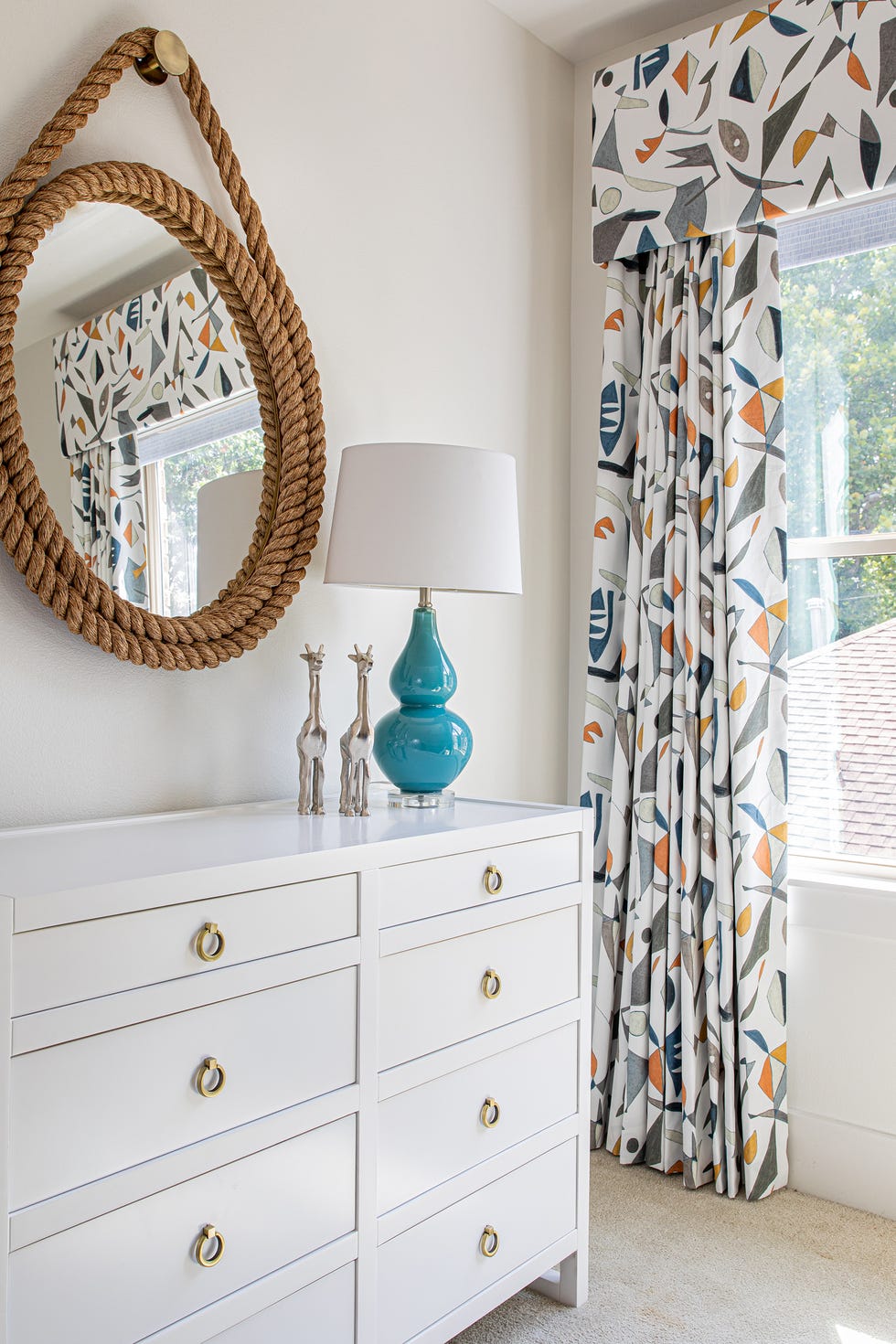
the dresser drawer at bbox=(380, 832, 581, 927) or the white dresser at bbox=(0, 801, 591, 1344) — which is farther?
the dresser drawer at bbox=(380, 832, 581, 927)

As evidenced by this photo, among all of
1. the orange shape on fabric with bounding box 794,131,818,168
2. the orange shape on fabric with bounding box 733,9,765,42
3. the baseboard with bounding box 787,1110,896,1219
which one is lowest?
the baseboard with bounding box 787,1110,896,1219

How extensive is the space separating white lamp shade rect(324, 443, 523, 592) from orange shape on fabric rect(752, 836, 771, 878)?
0.92 metres

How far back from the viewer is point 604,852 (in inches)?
102

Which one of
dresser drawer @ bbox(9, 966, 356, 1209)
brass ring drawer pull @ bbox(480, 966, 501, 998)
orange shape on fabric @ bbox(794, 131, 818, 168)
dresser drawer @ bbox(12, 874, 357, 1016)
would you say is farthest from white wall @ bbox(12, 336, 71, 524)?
orange shape on fabric @ bbox(794, 131, 818, 168)

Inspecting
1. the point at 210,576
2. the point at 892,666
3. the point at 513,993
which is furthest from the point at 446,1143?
the point at 892,666

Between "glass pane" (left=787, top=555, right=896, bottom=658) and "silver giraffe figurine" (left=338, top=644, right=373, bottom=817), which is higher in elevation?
"glass pane" (left=787, top=555, right=896, bottom=658)

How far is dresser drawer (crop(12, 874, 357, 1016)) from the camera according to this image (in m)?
1.10

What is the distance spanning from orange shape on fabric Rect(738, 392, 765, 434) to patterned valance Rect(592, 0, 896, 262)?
381mm

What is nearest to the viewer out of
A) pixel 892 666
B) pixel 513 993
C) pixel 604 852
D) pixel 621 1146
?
pixel 513 993

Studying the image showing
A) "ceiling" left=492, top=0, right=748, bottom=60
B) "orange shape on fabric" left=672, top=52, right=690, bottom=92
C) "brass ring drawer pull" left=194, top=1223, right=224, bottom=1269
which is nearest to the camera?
"brass ring drawer pull" left=194, top=1223, right=224, bottom=1269

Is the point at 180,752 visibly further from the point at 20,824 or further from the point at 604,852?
the point at 604,852

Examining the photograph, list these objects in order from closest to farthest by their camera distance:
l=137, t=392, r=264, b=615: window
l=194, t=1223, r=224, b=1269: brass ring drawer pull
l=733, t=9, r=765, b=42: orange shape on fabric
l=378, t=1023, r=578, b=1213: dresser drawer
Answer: l=194, t=1223, r=224, b=1269: brass ring drawer pull
l=378, t=1023, r=578, b=1213: dresser drawer
l=137, t=392, r=264, b=615: window
l=733, t=9, r=765, b=42: orange shape on fabric

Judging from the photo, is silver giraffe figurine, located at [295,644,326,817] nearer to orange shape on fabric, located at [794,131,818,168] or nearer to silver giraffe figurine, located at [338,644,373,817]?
silver giraffe figurine, located at [338,644,373,817]

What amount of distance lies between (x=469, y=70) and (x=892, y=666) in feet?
5.38
